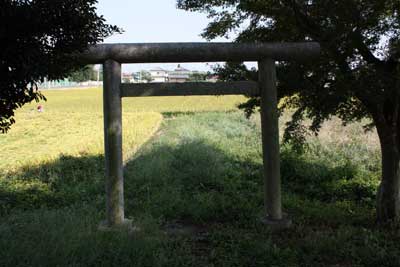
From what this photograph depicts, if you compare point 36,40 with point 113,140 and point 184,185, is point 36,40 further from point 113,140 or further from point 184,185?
point 184,185

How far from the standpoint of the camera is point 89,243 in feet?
12.2

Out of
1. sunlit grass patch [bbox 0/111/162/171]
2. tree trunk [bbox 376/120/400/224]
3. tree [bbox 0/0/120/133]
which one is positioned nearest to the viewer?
tree [bbox 0/0/120/133]

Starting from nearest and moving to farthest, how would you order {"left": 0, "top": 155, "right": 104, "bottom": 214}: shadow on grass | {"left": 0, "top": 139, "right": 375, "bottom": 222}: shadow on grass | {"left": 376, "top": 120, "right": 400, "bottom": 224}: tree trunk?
1. {"left": 376, "top": 120, "right": 400, "bottom": 224}: tree trunk
2. {"left": 0, "top": 139, "right": 375, "bottom": 222}: shadow on grass
3. {"left": 0, "top": 155, "right": 104, "bottom": 214}: shadow on grass

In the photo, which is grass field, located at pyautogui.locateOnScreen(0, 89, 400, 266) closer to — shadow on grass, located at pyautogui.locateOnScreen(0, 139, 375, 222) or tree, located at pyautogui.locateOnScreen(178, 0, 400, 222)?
shadow on grass, located at pyautogui.locateOnScreen(0, 139, 375, 222)

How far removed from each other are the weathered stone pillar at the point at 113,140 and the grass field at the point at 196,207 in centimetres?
26

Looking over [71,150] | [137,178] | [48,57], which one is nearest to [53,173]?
[137,178]

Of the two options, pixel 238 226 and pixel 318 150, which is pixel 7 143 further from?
pixel 238 226

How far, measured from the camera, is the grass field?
3.78 metres

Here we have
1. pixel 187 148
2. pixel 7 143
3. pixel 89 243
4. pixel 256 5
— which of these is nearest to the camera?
pixel 89 243

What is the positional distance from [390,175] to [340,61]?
170 cm

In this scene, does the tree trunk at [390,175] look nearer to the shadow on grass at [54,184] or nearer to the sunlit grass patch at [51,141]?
the shadow on grass at [54,184]

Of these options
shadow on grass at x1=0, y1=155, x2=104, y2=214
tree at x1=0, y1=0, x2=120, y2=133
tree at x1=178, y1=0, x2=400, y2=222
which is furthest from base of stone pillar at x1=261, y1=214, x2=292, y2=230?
tree at x1=0, y1=0, x2=120, y2=133

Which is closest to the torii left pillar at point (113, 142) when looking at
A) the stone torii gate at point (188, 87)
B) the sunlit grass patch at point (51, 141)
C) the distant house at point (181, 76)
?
the stone torii gate at point (188, 87)

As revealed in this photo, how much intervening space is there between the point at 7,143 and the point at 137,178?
9703mm
